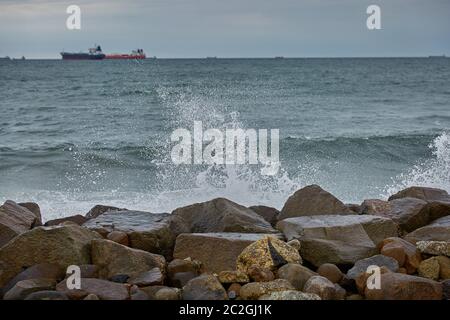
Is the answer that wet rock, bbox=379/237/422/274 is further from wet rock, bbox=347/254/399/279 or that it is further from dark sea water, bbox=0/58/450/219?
dark sea water, bbox=0/58/450/219

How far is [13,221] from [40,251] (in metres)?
1.03

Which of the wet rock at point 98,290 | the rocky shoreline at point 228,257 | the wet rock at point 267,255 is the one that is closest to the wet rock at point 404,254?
the rocky shoreline at point 228,257

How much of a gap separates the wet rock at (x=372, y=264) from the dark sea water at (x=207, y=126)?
4414 mm

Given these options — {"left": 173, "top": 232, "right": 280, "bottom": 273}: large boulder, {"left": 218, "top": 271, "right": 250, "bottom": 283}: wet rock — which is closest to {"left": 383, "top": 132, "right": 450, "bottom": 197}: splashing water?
{"left": 173, "top": 232, "right": 280, "bottom": 273}: large boulder

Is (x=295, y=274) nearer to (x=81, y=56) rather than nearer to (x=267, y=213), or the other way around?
(x=267, y=213)

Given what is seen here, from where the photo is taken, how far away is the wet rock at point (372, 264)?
479 cm

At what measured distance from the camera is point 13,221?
5770 millimetres

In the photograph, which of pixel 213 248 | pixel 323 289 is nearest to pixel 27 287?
pixel 213 248

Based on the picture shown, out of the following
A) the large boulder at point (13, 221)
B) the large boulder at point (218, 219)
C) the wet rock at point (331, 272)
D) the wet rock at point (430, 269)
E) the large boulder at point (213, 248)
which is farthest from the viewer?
the large boulder at point (218, 219)

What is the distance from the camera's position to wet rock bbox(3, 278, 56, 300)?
434 cm

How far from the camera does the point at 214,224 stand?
19.7 ft

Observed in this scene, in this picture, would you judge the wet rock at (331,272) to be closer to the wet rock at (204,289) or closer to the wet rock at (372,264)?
the wet rock at (372,264)

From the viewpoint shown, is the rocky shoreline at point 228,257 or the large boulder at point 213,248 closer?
the rocky shoreline at point 228,257
